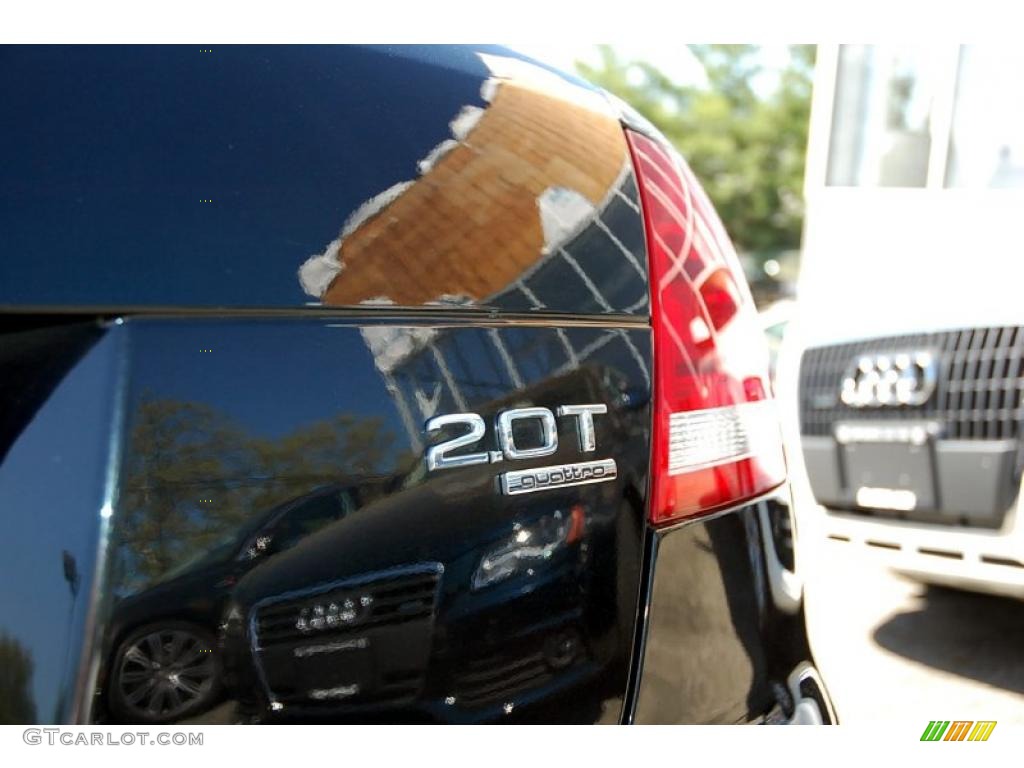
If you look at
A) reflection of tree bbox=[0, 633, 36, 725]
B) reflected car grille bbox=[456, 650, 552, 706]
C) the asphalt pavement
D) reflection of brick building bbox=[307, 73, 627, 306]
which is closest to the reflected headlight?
reflected car grille bbox=[456, 650, 552, 706]

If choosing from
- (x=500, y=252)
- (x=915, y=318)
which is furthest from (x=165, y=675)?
(x=915, y=318)

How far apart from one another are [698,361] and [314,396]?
527 mm

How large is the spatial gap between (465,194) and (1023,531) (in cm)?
230

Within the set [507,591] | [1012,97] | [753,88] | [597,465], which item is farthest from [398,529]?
[753,88]

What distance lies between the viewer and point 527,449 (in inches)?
46.8

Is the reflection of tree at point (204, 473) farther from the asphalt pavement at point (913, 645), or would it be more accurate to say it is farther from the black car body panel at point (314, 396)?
the asphalt pavement at point (913, 645)

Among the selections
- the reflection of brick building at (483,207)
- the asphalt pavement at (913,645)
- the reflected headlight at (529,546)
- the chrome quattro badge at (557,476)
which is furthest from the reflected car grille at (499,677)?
the asphalt pavement at (913,645)

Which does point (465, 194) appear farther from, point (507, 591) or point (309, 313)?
point (507, 591)

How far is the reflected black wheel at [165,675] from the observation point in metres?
1.10
